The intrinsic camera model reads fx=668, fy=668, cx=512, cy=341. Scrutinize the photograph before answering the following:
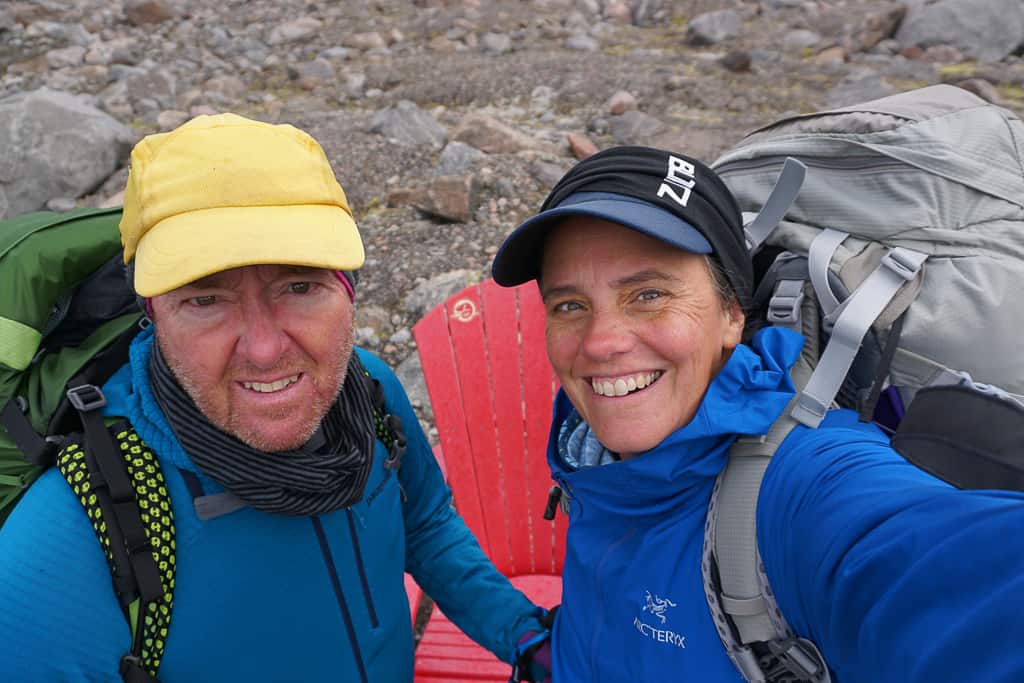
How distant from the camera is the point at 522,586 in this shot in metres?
3.22

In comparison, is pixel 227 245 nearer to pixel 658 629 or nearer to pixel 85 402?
pixel 85 402

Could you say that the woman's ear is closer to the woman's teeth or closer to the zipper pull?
the woman's teeth

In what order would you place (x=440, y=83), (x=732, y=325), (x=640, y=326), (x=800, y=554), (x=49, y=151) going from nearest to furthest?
(x=800, y=554)
(x=640, y=326)
(x=732, y=325)
(x=49, y=151)
(x=440, y=83)

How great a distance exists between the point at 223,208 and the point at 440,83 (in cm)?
924

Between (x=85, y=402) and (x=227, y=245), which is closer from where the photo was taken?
(x=227, y=245)

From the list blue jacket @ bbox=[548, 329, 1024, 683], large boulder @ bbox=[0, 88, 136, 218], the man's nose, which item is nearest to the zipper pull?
blue jacket @ bbox=[548, 329, 1024, 683]

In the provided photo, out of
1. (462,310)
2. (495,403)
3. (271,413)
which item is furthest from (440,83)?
(271,413)

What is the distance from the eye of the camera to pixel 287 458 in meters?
1.66

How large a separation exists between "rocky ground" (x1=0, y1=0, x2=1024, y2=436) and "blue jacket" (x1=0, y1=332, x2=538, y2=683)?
2.66 meters

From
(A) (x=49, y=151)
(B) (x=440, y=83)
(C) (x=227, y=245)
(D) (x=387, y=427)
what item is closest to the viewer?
(C) (x=227, y=245)

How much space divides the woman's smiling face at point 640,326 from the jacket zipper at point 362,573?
29.7 inches

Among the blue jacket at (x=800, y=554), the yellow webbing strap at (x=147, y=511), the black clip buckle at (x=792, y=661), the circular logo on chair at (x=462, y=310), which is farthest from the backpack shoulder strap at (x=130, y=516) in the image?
the circular logo on chair at (x=462, y=310)

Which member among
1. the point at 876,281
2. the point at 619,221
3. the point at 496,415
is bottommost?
the point at 496,415

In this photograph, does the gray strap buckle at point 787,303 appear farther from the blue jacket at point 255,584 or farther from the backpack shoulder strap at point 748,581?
the blue jacket at point 255,584
